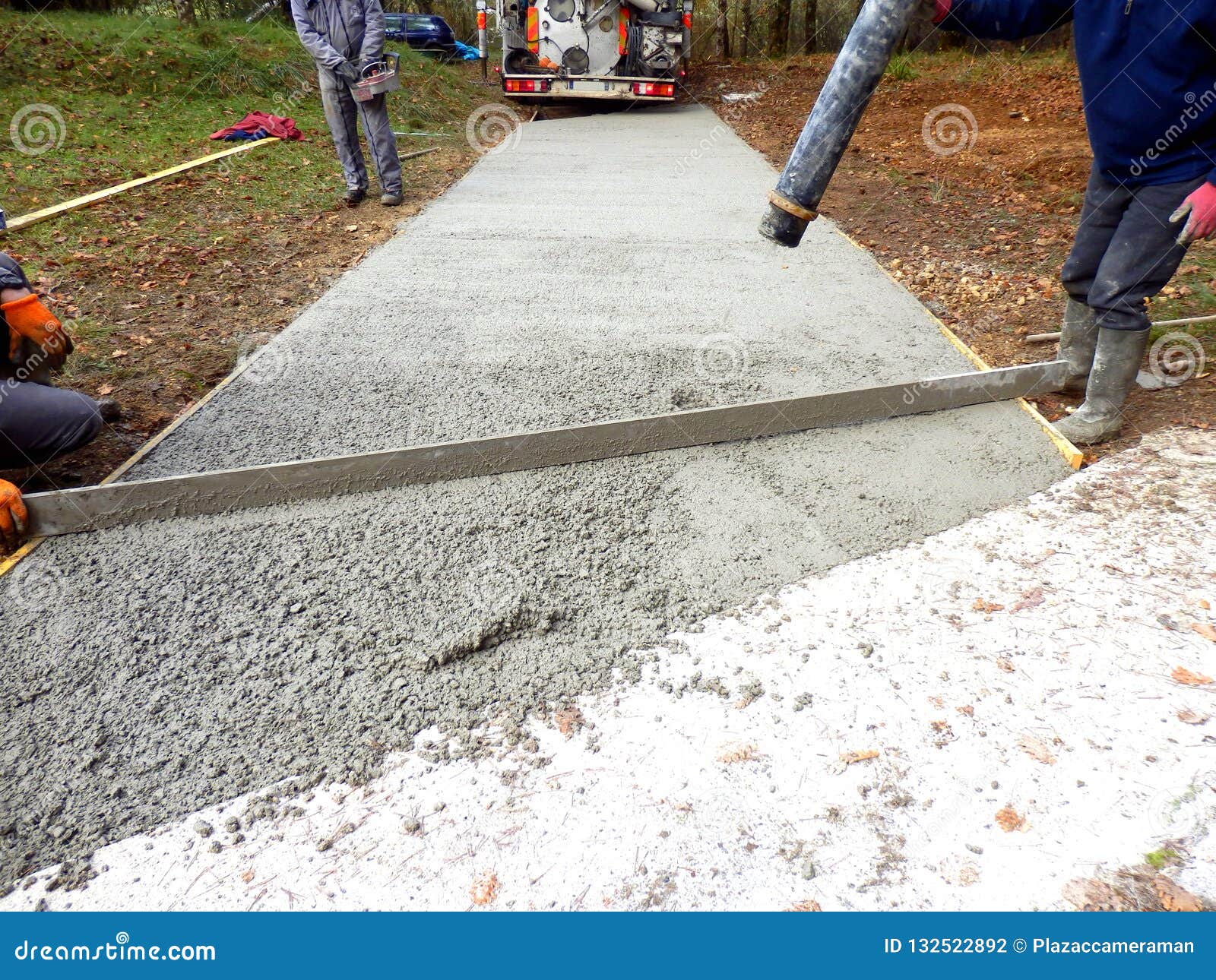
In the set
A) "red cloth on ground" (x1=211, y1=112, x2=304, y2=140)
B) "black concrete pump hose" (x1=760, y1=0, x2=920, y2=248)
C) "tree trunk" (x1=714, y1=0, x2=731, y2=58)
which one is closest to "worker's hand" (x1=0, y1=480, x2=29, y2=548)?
"black concrete pump hose" (x1=760, y1=0, x2=920, y2=248)

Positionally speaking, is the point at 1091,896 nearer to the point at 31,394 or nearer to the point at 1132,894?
the point at 1132,894

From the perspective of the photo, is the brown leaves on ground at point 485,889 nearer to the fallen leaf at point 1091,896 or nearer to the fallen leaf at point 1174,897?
the fallen leaf at point 1091,896

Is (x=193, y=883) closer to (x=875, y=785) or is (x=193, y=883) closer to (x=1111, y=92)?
(x=875, y=785)

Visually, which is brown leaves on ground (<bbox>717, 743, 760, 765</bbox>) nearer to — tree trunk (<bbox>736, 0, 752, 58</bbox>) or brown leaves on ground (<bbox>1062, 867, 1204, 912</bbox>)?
brown leaves on ground (<bbox>1062, 867, 1204, 912</bbox>)

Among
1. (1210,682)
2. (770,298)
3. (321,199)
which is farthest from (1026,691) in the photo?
(321,199)

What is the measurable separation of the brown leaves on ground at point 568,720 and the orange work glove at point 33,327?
215 cm

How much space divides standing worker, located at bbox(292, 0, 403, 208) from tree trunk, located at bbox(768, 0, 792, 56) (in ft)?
51.7

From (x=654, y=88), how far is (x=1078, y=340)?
31.5 ft

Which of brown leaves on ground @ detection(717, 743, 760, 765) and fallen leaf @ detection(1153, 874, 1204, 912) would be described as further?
brown leaves on ground @ detection(717, 743, 760, 765)

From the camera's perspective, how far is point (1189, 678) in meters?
1.74

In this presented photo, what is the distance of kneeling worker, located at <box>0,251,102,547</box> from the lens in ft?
8.10

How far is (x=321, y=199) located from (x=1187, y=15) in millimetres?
5809

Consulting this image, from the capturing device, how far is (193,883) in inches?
54.9

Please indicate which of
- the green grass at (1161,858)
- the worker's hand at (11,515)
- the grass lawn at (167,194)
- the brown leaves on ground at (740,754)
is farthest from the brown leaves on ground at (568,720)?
the grass lawn at (167,194)
